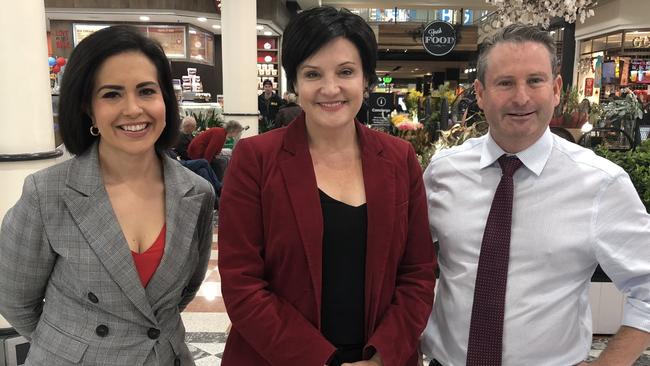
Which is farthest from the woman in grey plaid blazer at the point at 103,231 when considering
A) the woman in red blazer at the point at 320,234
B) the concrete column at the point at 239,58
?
the concrete column at the point at 239,58

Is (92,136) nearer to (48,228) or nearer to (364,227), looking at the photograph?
(48,228)

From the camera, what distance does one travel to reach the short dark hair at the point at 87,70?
4.63 feet

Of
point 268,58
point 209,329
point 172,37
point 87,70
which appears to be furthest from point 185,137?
point 268,58

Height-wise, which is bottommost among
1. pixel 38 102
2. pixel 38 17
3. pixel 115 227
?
pixel 115 227

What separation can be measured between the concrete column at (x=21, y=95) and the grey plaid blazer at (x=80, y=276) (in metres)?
1.58

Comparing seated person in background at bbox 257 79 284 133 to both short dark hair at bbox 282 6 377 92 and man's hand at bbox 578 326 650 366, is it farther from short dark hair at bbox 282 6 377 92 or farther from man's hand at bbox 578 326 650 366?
man's hand at bbox 578 326 650 366

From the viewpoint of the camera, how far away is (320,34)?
137cm

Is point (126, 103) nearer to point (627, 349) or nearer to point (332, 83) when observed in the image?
point (332, 83)

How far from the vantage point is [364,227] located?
1437 mm

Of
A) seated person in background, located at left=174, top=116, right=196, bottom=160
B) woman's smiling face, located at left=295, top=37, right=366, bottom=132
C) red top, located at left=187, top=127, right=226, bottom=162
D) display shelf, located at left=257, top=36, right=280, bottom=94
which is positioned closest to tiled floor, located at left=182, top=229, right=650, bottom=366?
woman's smiling face, located at left=295, top=37, right=366, bottom=132

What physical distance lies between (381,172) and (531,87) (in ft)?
1.59

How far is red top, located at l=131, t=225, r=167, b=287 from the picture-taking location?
147 centimetres

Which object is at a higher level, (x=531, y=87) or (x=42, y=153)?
(x=531, y=87)

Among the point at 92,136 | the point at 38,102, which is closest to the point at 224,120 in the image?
the point at 38,102
